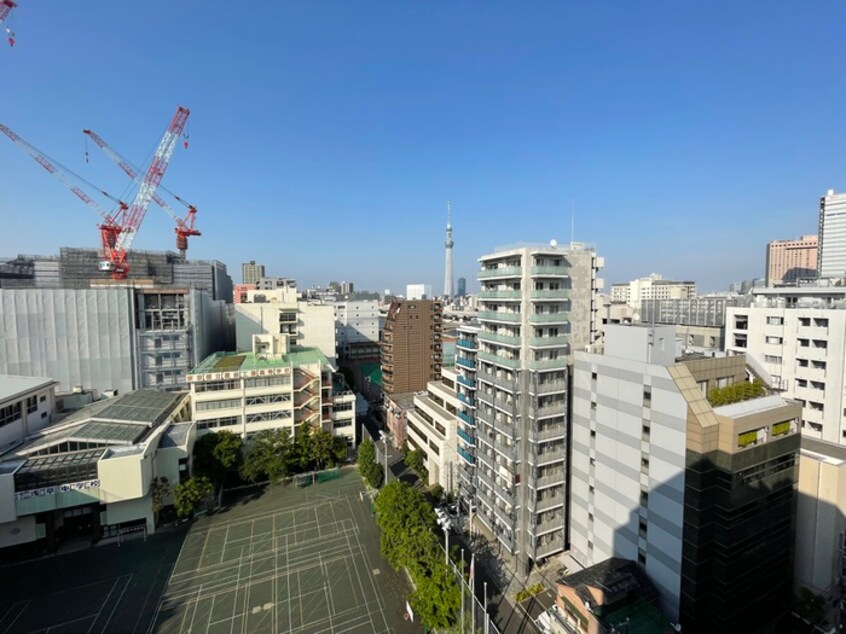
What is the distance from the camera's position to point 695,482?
22578 mm

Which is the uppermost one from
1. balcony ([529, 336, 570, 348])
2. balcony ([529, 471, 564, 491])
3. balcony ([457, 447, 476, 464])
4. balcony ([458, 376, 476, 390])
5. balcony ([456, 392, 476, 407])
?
balcony ([529, 336, 570, 348])

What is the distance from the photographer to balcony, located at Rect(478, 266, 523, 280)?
1236 inches

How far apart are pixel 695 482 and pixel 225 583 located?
36.1 m

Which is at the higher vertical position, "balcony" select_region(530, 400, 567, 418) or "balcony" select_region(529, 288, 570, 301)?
"balcony" select_region(529, 288, 570, 301)

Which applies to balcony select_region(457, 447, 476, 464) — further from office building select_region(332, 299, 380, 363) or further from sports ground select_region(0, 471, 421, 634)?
office building select_region(332, 299, 380, 363)

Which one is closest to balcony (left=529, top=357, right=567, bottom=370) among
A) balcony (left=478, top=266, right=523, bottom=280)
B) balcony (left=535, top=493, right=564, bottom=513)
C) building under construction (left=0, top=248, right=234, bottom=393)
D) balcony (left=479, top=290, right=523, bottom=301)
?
balcony (left=479, top=290, right=523, bottom=301)

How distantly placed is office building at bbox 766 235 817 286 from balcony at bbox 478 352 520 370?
185 m

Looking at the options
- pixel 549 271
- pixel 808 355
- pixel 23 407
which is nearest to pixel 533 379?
pixel 549 271

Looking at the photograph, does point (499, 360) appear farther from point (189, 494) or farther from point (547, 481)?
point (189, 494)

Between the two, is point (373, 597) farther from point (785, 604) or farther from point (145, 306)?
point (145, 306)

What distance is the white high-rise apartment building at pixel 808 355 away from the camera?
37938mm

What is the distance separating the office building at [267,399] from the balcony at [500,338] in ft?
88.4

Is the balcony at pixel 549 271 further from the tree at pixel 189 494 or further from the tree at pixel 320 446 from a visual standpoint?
the tree at pixel 189 494

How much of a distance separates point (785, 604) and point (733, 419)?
17.7 m
